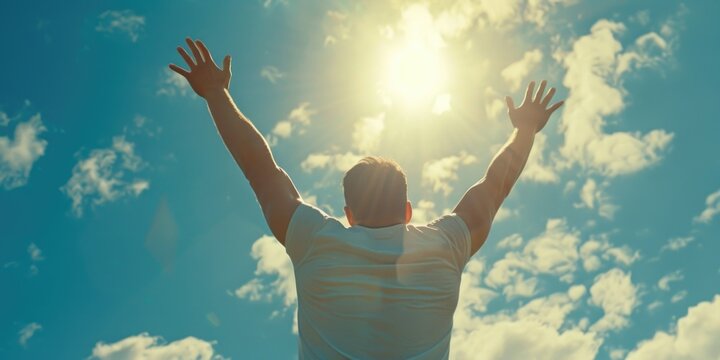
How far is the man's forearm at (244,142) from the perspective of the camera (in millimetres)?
4309

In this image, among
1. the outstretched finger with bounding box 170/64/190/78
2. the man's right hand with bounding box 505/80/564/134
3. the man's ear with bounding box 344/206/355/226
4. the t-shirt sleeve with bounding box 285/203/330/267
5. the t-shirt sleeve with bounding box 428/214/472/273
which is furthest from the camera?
the man's right hand with bounding box 505/80/564/134

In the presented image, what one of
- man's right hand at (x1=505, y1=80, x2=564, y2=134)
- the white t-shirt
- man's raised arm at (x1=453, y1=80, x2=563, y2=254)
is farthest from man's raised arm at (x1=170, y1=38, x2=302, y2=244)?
man's right hand at (x1=505, y1=80, x2=564, y2=134)

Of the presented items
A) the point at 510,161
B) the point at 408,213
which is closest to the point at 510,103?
the point at 510,161

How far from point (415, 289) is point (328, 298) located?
49cm

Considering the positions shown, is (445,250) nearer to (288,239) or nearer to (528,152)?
(288,239)

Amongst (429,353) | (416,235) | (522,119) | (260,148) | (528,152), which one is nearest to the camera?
(429,353)

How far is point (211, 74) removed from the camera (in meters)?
5.34

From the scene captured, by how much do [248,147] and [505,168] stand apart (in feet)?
6.05

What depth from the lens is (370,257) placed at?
373cm

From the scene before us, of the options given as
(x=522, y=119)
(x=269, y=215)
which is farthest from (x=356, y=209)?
(x=522, y=119)

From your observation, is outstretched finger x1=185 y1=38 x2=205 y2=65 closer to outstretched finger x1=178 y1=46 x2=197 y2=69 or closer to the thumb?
outstretched finger x1=178 y1=46 x2=197 y2=69

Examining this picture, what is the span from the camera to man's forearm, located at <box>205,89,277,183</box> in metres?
4.31

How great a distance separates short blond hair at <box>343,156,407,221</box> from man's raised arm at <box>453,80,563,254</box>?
1.62 feet

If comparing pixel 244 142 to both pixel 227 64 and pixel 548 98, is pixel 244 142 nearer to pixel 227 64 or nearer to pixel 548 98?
pixel 227 64
